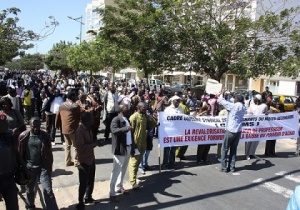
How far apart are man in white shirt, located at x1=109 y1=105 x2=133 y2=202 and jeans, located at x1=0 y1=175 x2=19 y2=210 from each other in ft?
6.24

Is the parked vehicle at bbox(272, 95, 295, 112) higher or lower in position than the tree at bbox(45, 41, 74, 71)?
lower

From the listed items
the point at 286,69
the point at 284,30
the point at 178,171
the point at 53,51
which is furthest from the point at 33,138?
the point at 53,51

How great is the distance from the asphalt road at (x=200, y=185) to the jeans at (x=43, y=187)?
73 centimetres

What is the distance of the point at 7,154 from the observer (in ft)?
14.0

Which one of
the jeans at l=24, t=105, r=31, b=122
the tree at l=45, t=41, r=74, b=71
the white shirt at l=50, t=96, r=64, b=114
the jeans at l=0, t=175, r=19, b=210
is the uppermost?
the tree at l=45, t=41, r=74, b=71

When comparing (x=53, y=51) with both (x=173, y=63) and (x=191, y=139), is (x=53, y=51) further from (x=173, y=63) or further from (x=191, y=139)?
(x=191, y=139)

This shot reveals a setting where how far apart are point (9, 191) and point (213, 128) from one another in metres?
5.57

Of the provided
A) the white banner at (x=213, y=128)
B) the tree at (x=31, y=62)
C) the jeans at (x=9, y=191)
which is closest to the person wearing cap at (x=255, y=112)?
the white banner at (x=213, y=128)

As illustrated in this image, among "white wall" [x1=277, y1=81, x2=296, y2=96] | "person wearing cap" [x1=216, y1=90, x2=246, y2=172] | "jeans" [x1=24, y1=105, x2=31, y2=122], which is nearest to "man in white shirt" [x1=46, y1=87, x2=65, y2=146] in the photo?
"jeans" [x1=24, y1=105, x2=31, y2=122]

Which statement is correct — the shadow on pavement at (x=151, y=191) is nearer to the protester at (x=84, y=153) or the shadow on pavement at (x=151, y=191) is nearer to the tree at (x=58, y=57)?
the protester at (x=84, y=153)

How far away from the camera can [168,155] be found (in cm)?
809

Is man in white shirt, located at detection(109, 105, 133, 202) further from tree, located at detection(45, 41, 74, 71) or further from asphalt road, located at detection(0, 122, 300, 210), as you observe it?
tree, located at detection(45, 41, 74, 71)

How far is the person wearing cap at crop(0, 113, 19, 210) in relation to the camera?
425 cm

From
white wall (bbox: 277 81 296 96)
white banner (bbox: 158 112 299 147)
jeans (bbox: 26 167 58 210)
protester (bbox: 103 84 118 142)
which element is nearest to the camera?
jeans (bbox: 26 167 58 210)
